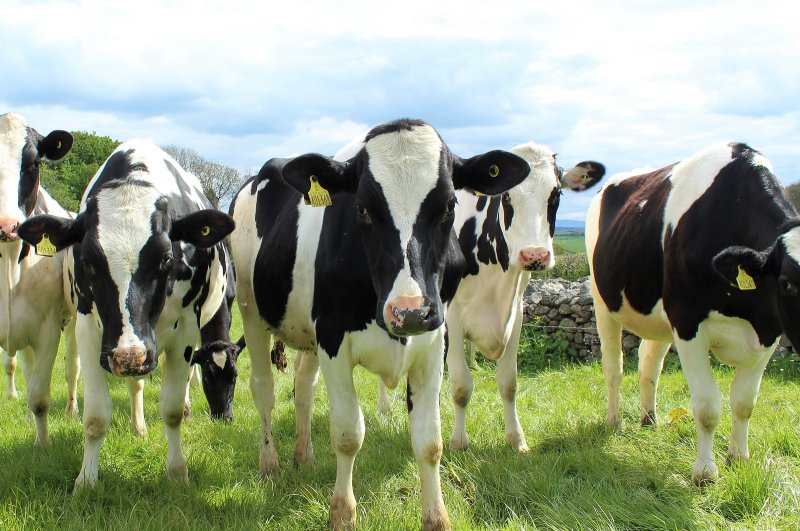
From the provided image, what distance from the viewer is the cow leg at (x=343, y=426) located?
4406 mm

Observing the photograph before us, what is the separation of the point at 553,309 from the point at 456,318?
19.3ft

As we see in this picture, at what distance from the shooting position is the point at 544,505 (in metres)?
4.64

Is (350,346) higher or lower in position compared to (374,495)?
higher

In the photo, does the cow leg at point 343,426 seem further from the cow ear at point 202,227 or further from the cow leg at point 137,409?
the cow leg at point 137,409

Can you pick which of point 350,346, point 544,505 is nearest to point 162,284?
point 350,346

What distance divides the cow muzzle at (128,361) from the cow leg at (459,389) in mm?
2957

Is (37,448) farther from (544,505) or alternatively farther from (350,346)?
(544,505)

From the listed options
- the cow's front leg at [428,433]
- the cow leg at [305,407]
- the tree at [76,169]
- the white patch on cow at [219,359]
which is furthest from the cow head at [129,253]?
the tree at [76,169]

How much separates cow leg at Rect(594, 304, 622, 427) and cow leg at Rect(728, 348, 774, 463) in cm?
153

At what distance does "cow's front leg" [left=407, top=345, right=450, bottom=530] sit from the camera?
4398 mm

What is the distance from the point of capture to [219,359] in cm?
752

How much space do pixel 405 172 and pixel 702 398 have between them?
292cm

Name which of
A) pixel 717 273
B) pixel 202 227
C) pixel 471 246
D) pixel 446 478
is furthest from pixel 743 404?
pixel 202 227

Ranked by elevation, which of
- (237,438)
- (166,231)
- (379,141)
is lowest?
(237,438)
